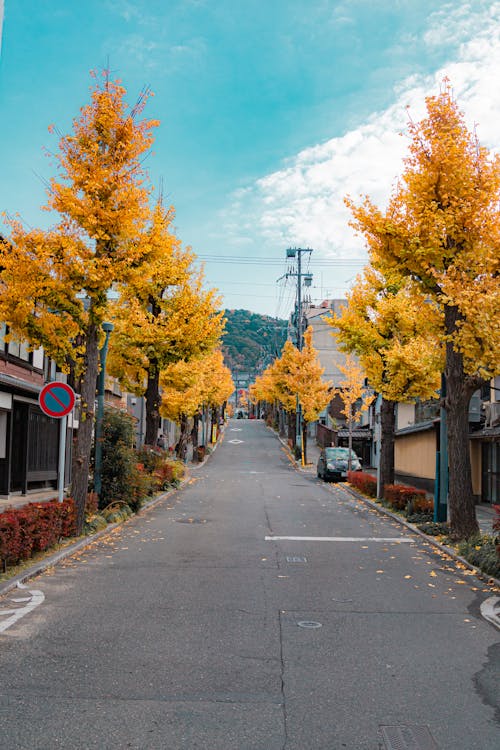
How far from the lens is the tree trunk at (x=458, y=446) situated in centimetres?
1377

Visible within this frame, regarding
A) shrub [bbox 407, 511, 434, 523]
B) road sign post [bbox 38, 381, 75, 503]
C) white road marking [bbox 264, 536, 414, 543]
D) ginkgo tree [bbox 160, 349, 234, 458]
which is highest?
A: ginkgo tree [bbox 160, 349, 234, 458]

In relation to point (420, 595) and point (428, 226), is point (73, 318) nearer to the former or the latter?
point (428, 226)

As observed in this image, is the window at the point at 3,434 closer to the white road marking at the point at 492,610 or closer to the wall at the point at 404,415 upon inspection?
the white road marking at the point at 492,610

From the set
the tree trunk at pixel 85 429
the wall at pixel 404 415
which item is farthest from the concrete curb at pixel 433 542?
the wall at pixel 404 415

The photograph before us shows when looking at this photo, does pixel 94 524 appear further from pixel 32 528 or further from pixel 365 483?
pixel 365 483

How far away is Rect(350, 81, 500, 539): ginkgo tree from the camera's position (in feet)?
43.6

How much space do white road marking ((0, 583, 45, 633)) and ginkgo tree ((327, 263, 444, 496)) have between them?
13.0 meters

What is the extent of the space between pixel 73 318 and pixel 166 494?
40.8 feet

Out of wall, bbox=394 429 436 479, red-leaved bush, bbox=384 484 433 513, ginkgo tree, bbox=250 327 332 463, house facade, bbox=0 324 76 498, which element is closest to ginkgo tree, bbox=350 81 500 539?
red-leaved bush, bbox=384 484 433 513

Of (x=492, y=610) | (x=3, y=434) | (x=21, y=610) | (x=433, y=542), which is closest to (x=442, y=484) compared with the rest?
(x=433, y=542)

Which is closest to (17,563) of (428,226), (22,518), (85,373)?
(22,518)

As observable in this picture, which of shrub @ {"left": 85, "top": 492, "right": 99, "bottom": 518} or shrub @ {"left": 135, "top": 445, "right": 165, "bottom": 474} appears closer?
shrub @ {"left": 85, "top": 492, "right": 99, "bottom": 518}

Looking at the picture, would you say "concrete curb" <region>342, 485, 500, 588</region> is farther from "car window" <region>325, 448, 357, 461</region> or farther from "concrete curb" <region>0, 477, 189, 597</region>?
"car window" <region>325, 448, 357, 461</region>

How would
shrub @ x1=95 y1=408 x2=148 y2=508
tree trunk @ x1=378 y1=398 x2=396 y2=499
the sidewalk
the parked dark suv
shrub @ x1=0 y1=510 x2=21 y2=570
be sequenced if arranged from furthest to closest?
the parked dark suv < tree trunk @ x1=378 y1=398 x2=396 y2=499 < shrub @ x1=95 y1=408 x2=148 y2=508 < the sidewalk < shrub @ x1=0 y1=510 x2=21 y2=570
